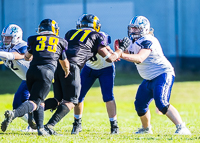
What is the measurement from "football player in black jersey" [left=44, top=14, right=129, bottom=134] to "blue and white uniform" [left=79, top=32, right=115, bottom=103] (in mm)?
349

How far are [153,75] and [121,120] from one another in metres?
2.48

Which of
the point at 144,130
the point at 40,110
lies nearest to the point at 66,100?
the point at 40,110

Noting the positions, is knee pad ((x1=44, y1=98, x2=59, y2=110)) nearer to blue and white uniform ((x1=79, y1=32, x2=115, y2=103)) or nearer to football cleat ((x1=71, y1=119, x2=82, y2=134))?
football cleat ((x1=71, y1=119, x2=82, y2=134))

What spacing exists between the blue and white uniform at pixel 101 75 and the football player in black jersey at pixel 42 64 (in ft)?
2.72

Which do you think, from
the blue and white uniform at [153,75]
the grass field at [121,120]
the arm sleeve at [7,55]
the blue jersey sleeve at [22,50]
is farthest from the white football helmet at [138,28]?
the arm sleeve at [7,55]

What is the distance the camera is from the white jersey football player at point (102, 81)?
6.50 m

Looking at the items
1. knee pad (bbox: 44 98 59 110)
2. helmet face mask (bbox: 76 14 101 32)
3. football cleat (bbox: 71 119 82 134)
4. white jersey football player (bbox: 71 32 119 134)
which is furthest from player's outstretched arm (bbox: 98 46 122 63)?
football cleat (bbox: 71 119 82 134)

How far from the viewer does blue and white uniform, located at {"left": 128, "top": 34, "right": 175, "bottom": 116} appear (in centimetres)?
600

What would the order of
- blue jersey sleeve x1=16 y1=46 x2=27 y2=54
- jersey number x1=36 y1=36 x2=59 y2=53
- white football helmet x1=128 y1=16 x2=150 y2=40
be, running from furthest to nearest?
blue jersey sleeve x1=16 y1=46 x2=27 y2=54, white football helmet x1=128 y1=16 x2=150 y2=40, jersey number x1=36 y1=36 x2=59 y2=53

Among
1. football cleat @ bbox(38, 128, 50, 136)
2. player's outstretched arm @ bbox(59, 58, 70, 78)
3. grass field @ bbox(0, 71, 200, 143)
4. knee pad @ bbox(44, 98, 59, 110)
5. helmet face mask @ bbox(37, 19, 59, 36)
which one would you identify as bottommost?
grass field @ bbox(0, 71, 200, 143)

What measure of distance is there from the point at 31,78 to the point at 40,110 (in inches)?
19.2

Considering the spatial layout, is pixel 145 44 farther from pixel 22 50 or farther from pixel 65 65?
pixel 22 50

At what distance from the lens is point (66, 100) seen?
19.7 ft

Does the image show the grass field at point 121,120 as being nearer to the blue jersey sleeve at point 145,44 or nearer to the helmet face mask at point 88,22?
the blue jersey sleeve at point 145,44
